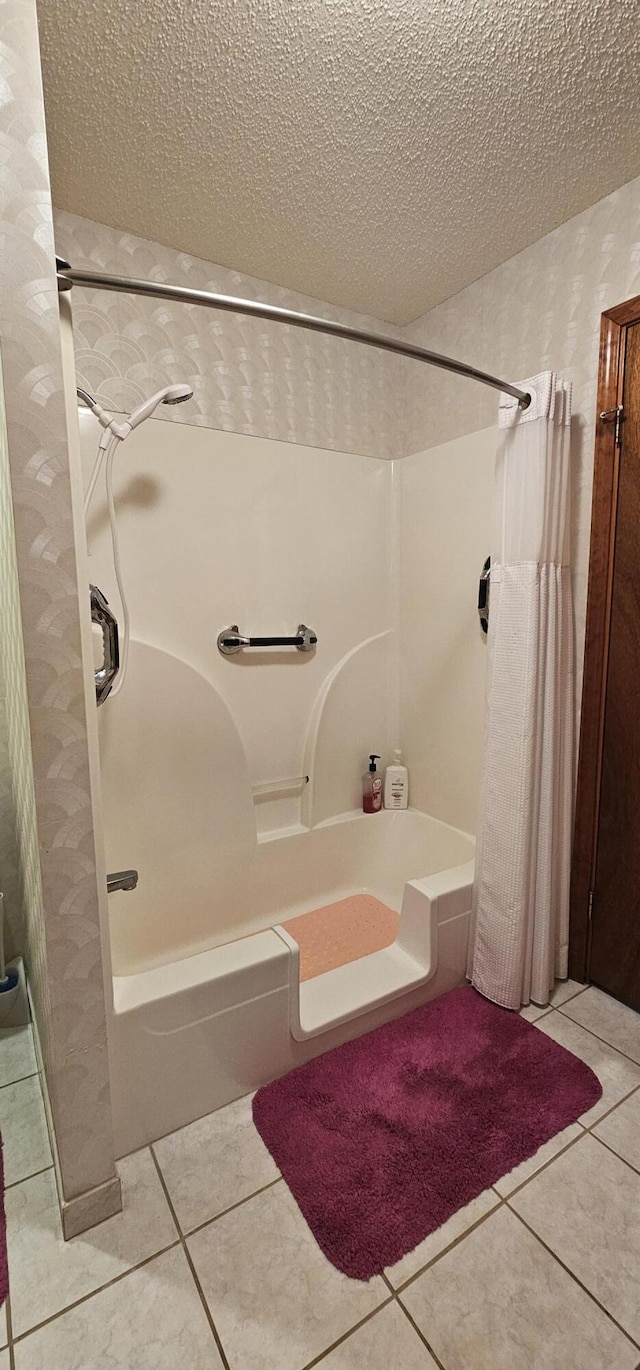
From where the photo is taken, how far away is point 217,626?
188 cm

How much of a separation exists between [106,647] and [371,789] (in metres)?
1.17

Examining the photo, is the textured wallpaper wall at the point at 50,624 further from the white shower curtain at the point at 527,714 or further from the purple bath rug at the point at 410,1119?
the white shower curtain at the point at 527,714

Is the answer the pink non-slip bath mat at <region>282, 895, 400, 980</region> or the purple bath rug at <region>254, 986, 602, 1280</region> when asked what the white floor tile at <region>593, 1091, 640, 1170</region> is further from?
the pink non-slip bath mat at <region>282, 895, 400, 980</region>

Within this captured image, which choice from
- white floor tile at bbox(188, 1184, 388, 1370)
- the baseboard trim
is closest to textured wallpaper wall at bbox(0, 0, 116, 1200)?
the baseboard trim

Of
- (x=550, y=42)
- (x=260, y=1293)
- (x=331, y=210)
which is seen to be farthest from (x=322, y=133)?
(x=260, y=1293)

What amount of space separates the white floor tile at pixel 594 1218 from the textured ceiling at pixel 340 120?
232cm

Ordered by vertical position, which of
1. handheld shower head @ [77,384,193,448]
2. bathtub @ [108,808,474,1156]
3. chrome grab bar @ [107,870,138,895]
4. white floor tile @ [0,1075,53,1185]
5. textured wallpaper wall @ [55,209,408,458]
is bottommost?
white floor tile @ [0,1075,53,1185]

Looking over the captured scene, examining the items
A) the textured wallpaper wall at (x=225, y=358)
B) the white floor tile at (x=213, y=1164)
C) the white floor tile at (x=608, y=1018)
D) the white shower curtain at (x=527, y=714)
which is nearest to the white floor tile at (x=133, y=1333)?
the white floor tile at (x=213, y=1164)

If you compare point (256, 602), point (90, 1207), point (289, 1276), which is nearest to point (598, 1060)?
point (289, 1276)

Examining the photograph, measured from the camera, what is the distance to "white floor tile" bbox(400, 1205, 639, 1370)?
35.3 inches

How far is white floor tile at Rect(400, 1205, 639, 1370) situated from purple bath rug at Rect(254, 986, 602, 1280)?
2.9 inches

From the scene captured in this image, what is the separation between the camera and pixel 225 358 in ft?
5.96

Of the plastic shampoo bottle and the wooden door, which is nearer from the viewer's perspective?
the wooden door

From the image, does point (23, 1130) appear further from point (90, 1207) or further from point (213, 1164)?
point (213, 1164)
